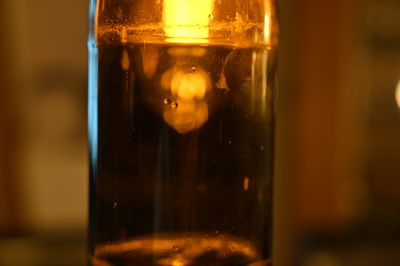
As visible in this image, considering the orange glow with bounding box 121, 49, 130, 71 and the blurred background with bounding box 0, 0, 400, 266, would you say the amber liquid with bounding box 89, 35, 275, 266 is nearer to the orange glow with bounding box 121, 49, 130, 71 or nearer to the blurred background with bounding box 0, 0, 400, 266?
the orange glow with bounding box 121, 49, 130, 71

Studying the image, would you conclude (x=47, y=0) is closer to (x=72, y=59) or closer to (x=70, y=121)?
(x=72, y=59)

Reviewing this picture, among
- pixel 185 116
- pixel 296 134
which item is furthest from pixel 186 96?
pixel 296 134

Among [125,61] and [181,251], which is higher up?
[125,61]

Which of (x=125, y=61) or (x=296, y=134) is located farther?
(x=296, y=134)

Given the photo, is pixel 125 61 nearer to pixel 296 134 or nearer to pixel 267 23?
pixel 267 23

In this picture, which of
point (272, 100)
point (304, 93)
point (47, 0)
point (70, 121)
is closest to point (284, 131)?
point (304, 93)

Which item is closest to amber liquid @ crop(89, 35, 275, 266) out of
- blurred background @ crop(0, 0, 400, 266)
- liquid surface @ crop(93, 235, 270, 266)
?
liquid surface @ crop(93, 235, 270, 266)
